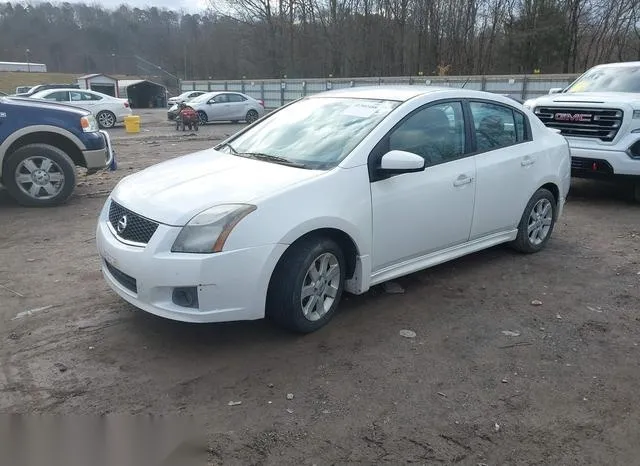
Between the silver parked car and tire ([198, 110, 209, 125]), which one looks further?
the silver parked car

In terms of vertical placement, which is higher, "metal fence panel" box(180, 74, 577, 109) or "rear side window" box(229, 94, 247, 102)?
"metal fence panel" box(180, 74, 577, 109)

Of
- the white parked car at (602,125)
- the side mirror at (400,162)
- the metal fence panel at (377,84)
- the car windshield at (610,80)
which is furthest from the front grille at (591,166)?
the metal fence panel at (377,84)

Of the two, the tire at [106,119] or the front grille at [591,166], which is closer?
the front grille at [591,166]

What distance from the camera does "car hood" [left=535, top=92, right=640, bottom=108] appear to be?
7.91 meters

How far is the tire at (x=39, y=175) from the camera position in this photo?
295 inches

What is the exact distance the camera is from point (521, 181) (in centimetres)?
526

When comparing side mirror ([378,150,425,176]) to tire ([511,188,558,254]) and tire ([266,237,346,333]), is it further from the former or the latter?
tire ([511,188,558,254])

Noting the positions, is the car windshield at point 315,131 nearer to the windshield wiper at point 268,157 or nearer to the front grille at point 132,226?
the windshield wiper at point 268,157

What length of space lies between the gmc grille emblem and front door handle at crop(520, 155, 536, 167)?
11.2ft

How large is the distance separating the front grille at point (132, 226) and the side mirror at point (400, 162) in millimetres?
1610

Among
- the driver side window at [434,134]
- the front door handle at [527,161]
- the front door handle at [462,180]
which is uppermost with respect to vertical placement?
the driver side window at [434,134]

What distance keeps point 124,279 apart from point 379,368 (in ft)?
5.75

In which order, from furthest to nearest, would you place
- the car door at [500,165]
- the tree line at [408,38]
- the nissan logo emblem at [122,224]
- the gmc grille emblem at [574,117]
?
1. the tree line at [408,38]
2. the gmc grille emblem at [574,117]
3. the car door at [500,165]
4. the nissan logo emblem at [122,224]

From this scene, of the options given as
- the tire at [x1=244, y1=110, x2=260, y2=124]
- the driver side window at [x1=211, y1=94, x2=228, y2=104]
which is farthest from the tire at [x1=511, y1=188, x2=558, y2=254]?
the tire at [x1=244, y1=110, x2=260, y2=124]
